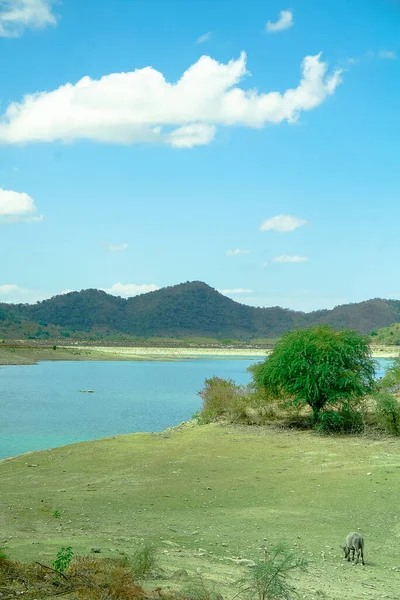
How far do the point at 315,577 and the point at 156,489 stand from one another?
7210mm

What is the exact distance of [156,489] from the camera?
51.7ft

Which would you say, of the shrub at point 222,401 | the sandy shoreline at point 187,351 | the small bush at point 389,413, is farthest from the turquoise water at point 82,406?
the sandy shoreline at point 187,351

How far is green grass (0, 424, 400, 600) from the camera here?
32.2ft

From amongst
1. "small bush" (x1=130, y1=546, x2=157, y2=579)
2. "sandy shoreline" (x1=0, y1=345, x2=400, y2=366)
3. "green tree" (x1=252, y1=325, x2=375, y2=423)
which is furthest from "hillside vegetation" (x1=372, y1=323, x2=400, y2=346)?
"small bush" (x1=130, y1=546, x2=157, y2=579)

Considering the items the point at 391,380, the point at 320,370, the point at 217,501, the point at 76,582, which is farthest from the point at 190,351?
the point at 76,582

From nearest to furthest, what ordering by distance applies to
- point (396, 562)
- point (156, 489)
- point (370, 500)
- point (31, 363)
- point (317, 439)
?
point (396, 562) < point (370, 500) < point (156, 489) < point (317, 439) < point (31, 363)

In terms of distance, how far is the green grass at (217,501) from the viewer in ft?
32.2

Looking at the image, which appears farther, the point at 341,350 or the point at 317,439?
the point at 341,350

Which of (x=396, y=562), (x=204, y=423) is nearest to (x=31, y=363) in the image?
(x=204, y=423)

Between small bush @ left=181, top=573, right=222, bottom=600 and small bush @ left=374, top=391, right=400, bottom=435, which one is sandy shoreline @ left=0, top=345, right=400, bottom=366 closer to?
small bush @ left=374, top=391, right=400, bottom=435

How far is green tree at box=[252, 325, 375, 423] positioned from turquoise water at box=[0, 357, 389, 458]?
422 centimetres

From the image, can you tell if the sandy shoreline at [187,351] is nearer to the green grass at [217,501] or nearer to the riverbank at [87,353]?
the riverbank at [87,353]

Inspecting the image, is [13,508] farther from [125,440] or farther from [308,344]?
[308,344]

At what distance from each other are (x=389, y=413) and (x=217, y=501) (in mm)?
10277
